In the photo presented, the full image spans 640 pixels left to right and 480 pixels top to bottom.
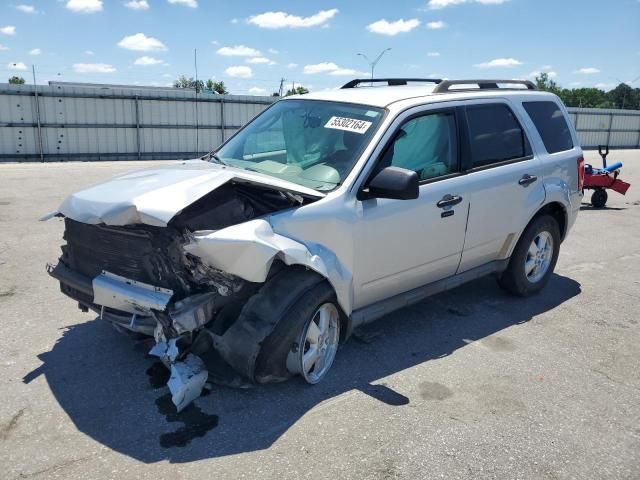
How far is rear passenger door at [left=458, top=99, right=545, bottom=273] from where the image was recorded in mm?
4852

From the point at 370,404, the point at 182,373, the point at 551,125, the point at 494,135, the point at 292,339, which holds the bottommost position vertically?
the point at 370,404

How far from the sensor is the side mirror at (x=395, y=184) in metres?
3.76

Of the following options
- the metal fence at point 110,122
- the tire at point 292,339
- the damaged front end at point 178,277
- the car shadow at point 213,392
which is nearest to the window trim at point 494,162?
the car shadow at point 213,392

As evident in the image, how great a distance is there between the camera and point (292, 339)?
11.8ft

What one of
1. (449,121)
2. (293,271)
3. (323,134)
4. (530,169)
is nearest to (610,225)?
(530,169)

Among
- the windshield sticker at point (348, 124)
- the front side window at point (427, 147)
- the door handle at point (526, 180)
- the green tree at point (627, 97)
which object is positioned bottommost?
the door handle at point (526, 180)

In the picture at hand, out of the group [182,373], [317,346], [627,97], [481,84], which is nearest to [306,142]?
[317,346]

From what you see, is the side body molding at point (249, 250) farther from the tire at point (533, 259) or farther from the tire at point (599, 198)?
the tire at point (599, 198)

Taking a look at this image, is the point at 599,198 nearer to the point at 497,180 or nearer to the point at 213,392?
the point at 497,180

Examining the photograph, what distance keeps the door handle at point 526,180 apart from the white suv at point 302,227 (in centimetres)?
2

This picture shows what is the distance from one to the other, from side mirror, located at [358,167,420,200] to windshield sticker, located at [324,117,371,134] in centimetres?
50

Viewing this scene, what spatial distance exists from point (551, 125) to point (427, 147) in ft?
6.71

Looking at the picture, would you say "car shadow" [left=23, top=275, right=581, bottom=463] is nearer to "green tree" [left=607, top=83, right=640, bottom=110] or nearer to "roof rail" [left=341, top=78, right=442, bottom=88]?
"roof rail" [left=341, top=78, right=442, bottom=88]

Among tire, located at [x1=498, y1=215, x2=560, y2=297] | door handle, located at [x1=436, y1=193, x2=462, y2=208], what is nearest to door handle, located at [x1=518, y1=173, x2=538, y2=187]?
tire, located at [x1=498, y1=215, x2=560, y2=297]
